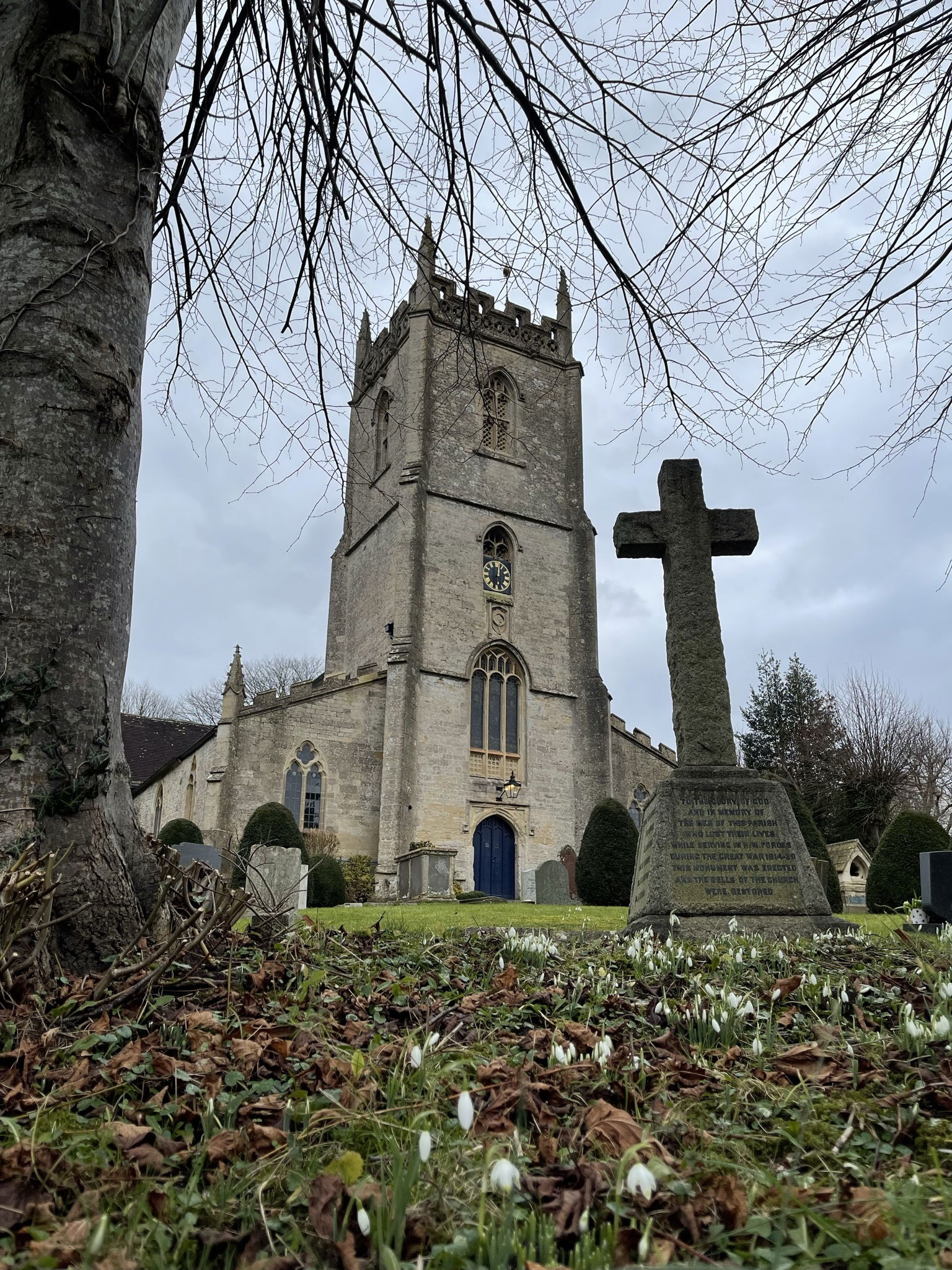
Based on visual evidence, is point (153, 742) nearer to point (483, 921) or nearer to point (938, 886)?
point (483, 921)

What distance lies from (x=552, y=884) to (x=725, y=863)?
14.4 metres

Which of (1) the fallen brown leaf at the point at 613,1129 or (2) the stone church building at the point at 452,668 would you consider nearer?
(1) the fallen brown leaf at the point at 613,1129

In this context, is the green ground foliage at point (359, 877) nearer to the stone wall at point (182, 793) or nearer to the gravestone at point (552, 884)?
the stone wall at point (182, 793)

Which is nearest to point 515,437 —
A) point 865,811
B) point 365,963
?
point 865,811

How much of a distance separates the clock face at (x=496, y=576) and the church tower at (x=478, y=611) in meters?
0.05

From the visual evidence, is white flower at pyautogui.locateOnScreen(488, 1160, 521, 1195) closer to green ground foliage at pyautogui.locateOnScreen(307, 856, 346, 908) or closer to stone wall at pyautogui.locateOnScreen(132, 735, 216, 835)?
green ground foliage at pyautogui.locateOnScreen(307, 856, 346, 908)

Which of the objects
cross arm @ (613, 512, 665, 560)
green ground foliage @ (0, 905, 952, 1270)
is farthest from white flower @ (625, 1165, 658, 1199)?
cross arm @ (613, 512, 665, 560)

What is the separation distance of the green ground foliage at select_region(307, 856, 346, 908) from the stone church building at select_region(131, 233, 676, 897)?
3.73 meters

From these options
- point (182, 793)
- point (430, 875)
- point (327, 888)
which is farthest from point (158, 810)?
point (430, 875)

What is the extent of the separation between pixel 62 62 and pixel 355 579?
91.3 ft

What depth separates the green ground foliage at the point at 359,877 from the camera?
76.1 ft

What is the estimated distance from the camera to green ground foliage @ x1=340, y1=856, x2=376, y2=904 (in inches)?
913

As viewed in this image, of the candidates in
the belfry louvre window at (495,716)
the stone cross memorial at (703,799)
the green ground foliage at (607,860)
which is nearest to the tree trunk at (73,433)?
the stone cross memorial at (703,799)

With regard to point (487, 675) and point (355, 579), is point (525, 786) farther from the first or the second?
point (355, 579)
